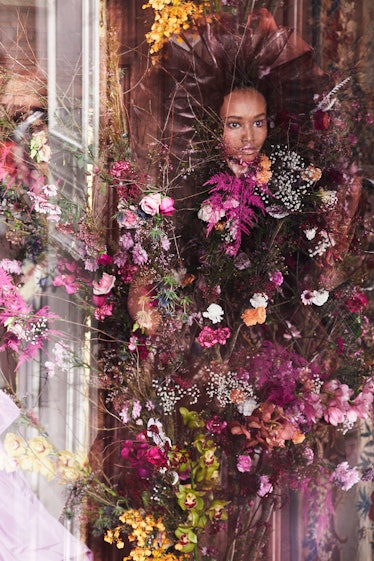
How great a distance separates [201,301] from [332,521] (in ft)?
2.34

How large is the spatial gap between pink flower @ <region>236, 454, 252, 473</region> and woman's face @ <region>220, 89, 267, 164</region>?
78cm

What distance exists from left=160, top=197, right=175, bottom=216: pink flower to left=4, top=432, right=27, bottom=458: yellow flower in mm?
717

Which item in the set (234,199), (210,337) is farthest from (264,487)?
(234,199)

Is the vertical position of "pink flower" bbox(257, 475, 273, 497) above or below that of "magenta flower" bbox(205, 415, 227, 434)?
below

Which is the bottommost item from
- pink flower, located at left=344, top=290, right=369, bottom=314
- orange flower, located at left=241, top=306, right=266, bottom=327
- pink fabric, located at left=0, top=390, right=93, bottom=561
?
pink fabric, located at left=0, top=390, right=93, bottom=561

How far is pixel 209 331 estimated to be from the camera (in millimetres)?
1658

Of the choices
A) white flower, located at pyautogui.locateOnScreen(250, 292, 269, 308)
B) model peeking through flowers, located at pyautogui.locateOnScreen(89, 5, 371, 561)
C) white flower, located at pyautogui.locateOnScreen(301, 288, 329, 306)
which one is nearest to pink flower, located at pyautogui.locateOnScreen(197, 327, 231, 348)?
model peeking through flowers, located at pyautogui.locateOnScreen(89, 5, 371, 561)

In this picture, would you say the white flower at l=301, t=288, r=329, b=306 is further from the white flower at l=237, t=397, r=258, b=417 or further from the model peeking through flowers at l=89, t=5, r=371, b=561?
the white flower at l=237, t=397, r=258, b=417

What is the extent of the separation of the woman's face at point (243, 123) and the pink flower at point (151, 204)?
0.74 feet

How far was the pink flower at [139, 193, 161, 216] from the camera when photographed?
5.31 ft

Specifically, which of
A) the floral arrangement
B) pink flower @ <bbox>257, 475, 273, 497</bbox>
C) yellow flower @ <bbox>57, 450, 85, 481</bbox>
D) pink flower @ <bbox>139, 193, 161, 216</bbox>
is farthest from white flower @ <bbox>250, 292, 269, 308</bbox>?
yellow flower @ <bbox>57, 450, 85, 481</bbox>

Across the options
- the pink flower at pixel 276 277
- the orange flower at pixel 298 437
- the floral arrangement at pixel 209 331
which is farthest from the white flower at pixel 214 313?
the orange flower at pixel 298 437

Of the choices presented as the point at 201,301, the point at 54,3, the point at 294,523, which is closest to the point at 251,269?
the point at 201,301

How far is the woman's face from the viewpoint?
5.36 ft
